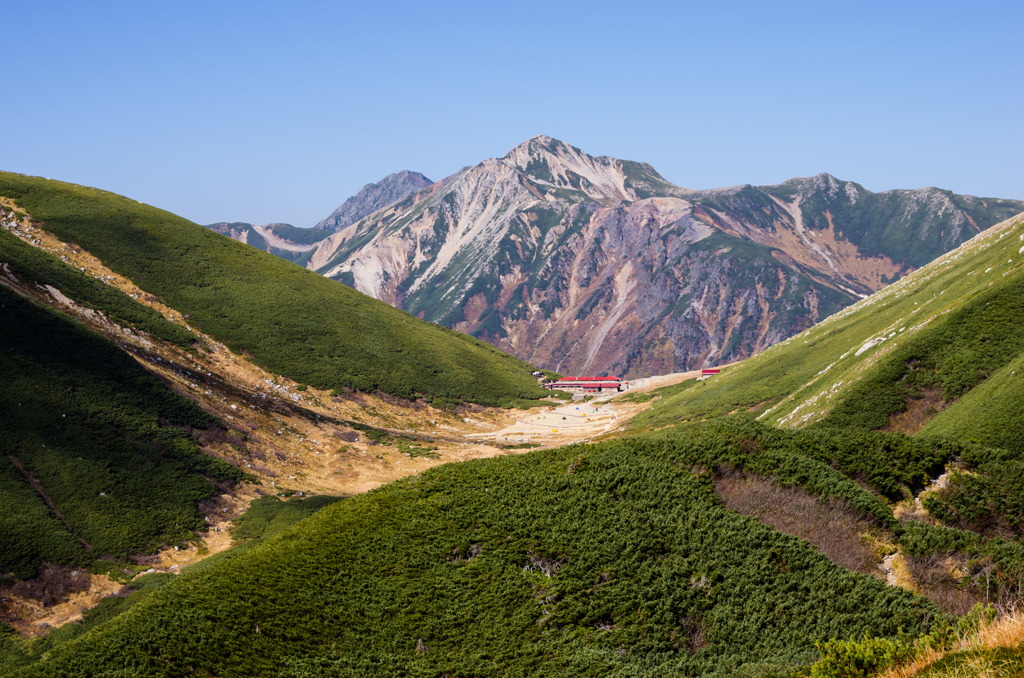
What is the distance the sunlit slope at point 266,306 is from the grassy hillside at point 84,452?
1201 inches

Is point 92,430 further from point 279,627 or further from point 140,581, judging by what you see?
point 279,627

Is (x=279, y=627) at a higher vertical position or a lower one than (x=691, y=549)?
lower

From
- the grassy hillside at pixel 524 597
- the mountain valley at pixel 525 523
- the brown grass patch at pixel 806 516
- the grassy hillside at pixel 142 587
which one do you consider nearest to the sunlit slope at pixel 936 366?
the mountain valley at pixel 525 523

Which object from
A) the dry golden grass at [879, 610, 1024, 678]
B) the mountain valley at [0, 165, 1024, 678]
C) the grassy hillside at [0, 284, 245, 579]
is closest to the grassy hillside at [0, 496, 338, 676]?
the mountain valley at [0, 165, 1024, 678]

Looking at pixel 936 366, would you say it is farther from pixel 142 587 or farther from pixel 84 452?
pixel 84 452

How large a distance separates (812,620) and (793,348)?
260 feet

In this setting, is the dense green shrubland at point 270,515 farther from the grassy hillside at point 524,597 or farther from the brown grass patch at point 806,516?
the brown grass patch at point 806,516

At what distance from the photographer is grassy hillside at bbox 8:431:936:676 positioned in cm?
1989

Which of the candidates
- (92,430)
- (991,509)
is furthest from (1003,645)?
(92,430)

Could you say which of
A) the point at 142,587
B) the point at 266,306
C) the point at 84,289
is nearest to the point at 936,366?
the point at 142,587

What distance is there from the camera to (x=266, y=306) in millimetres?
112750

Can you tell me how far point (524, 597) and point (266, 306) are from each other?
102 meters

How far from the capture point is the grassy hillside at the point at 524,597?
65.3ft

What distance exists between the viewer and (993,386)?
3562cm
